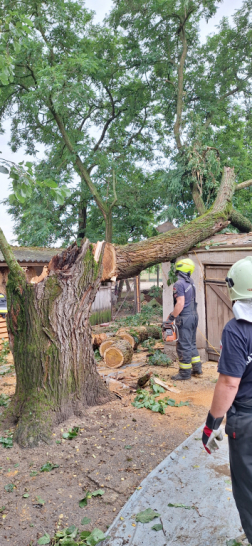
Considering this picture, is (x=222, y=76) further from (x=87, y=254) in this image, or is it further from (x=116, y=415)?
(x=116, y=415)

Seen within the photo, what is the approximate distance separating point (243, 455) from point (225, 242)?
6.13 meters

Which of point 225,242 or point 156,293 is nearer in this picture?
point 225,242

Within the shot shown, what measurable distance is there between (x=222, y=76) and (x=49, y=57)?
8526mm

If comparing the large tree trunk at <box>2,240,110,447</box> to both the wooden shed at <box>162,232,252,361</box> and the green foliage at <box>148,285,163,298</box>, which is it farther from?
the green foliage at <box>148,285,163,298</box>

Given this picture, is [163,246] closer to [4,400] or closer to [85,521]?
[4,400]

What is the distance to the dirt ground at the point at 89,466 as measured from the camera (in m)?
2.74

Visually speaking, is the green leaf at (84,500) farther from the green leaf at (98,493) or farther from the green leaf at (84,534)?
the green leaf at (84,534)

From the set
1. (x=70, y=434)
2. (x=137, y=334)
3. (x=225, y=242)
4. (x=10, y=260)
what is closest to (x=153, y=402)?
(x=70, y=434)

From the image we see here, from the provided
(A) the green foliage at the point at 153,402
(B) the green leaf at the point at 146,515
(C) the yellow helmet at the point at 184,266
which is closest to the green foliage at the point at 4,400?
(A) the green foliage at the point at 153,402

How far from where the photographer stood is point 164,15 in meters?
16.5

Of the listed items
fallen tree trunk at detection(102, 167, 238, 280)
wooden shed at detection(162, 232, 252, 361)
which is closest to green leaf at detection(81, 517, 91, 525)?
fallen tree trunk at detection(102, 167, 238, 280)

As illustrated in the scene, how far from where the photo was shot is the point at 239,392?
208cm

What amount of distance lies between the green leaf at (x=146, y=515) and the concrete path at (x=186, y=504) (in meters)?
0.03

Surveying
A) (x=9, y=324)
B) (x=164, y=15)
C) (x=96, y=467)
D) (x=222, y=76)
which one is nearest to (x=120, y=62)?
(x=164, y=15)
